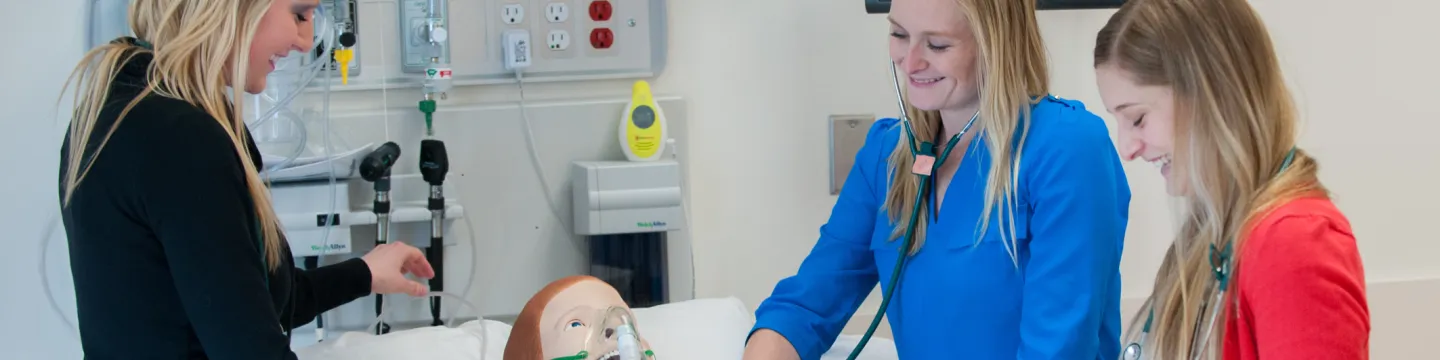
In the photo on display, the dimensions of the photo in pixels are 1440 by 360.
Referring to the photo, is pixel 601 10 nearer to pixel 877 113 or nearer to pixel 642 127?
pixel 642 127

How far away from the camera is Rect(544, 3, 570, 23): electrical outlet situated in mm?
2357

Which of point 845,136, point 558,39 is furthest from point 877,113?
point 558,39

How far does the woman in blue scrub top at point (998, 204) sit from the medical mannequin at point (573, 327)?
38 cm

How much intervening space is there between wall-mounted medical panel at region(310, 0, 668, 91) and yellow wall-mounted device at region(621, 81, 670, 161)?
0.31ft

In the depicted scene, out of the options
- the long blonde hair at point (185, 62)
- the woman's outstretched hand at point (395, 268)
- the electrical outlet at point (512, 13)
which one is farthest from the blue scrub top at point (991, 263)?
the electrical outlet at point (512, 13)

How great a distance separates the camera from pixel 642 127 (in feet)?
7.70

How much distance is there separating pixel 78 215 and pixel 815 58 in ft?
4.92

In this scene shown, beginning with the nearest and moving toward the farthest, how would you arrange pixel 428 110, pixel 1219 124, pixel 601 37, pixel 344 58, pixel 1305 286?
pixel 1305 286 < pixel 1219 124 < pixel 344 58 < pixel 428 110 < pixel 601 37

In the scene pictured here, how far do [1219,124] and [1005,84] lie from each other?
316mm

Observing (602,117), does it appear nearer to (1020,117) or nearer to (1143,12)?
(1020,117)

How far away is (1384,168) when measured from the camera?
272 cm

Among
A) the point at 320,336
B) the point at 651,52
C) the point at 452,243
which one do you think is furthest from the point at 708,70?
the point at 320,336

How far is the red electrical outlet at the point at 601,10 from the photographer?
2373 millimetres

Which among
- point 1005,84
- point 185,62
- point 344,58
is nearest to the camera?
point 185,62
